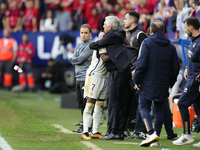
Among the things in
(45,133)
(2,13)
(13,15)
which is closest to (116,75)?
(45,133)

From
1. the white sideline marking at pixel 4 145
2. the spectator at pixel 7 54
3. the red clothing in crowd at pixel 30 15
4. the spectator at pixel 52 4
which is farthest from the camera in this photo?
the spectator at pixel 52 4

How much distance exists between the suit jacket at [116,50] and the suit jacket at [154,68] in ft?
1.15

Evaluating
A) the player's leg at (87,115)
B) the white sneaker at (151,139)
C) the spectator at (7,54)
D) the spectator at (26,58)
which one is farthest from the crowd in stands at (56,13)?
the white sneaker at (151,139)

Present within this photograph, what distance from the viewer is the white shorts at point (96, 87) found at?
709 centimetres

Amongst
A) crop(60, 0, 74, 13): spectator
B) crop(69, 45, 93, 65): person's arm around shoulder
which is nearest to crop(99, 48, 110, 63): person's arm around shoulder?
crop(69, 45, 93, 65): person's arm around shoulder

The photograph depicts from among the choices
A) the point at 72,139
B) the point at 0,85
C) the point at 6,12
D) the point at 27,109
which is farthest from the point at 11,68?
the point at 72,139

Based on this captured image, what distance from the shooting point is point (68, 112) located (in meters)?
12.1

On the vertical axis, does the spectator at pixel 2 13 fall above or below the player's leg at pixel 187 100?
above

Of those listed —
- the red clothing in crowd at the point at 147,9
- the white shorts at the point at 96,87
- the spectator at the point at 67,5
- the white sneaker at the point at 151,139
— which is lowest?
the white sneaker at the point at 151,139

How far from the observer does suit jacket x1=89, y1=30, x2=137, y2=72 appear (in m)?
6.89

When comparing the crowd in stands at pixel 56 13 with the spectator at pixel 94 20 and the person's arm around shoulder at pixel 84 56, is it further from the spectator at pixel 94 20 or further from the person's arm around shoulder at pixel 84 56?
the person's arm around shoulder at pixel 84 56

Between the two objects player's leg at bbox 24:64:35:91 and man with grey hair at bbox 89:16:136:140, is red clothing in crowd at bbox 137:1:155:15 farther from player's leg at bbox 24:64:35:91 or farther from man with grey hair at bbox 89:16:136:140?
man with grey hair at bbox 89:16:136:140

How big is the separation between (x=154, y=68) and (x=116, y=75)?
69 cm

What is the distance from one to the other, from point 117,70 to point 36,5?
1406 centimetres
